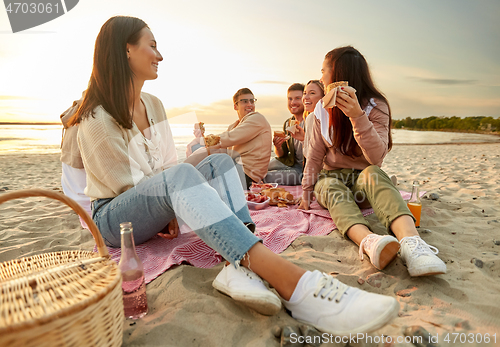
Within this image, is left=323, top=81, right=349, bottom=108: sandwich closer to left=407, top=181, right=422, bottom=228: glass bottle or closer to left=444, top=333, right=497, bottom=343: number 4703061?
left=407, top=181, right=422, bottom=228: glass bottle

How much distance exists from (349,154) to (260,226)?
38.9 inches

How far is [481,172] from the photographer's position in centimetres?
508

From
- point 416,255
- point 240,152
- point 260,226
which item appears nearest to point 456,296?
point 416,255

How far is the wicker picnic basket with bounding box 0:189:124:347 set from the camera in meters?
0.79

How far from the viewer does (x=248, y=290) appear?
131 cm

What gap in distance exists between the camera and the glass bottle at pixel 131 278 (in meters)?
1.32

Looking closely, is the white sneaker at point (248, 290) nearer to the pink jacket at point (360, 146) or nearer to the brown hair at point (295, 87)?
the pink jacket at point (360, 146)

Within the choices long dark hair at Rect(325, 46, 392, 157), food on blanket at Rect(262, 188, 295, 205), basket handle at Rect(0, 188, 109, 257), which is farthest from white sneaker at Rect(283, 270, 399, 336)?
food on blanket at Rect(262, 188, 295, 205)

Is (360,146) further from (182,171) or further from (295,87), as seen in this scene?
(295,87)

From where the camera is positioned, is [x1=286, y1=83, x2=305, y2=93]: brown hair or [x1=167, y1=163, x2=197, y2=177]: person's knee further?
[x1=286, y1=83, x2=305, y2=93]: brown hair

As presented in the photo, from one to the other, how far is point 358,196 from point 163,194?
1652mm

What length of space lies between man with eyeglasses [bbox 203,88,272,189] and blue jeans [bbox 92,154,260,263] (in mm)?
2139

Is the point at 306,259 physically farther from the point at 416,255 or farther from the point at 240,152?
the point at 240,152

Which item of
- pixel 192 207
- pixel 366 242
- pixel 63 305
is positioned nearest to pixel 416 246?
pixel 366 242
